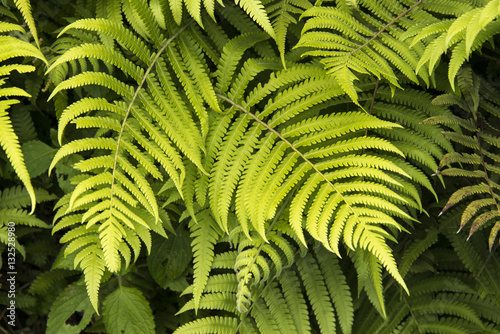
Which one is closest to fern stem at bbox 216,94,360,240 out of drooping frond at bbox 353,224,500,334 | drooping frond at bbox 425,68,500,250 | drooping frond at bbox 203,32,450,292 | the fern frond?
drooping frond at bbox 203,32,450,292

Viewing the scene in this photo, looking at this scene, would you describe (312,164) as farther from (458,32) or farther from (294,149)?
(458,32)

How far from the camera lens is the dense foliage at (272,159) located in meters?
1.62

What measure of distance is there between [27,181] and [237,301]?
100 centimetres

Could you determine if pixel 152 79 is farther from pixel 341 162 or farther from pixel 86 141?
pixel 341 162

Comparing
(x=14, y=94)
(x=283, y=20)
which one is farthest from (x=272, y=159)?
(x=14, y=94)

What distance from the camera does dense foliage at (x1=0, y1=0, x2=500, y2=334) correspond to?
162cm

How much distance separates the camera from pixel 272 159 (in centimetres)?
172

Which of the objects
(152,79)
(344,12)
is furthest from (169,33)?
(344,12)

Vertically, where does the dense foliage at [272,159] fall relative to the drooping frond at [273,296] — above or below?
above

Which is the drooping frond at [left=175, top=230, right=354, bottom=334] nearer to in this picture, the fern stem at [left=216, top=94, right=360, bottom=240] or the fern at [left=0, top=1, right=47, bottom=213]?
the fern stem at [left=216, top=94, right=360, bottom=240]

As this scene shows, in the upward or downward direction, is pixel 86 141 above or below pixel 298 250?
above

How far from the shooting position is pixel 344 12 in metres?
1.77

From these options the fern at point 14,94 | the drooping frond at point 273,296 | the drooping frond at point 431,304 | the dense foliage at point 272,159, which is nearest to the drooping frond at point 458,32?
the dense foliage at point 272,159

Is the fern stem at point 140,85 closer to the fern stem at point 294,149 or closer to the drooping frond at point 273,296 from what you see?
the fern stem at point 294,149
